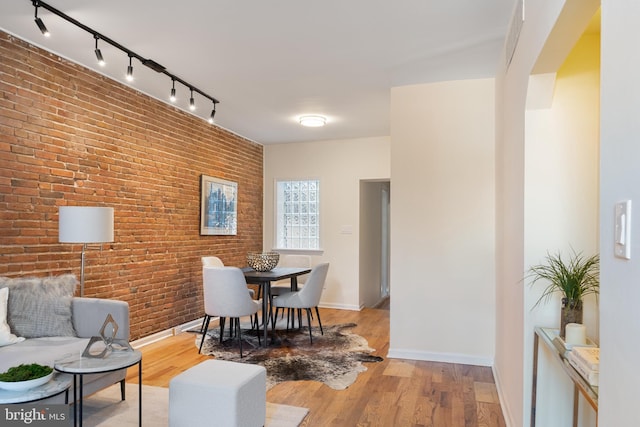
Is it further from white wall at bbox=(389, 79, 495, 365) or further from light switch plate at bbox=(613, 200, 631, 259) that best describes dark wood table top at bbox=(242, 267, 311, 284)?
light switch plate at bbox=(613, 200, 631, 259)

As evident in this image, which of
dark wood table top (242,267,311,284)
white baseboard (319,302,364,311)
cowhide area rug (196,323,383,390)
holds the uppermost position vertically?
dark wood table top (242,267,311,284)

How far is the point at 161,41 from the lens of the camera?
10.5 ft

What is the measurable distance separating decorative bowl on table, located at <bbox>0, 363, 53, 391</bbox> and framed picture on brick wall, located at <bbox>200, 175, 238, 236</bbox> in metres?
3.33

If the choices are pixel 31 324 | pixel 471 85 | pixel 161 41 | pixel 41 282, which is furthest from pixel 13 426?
pixel 471 85

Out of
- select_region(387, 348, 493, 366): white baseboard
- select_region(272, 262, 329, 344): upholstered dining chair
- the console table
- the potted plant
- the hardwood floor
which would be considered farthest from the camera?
select_region(272, 262, 329, 344): upholstered dining chair

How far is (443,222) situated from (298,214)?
342 centimetres

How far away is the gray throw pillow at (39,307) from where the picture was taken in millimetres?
2830

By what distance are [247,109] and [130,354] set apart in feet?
11.0

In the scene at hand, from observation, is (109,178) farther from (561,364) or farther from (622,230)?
(622,230)

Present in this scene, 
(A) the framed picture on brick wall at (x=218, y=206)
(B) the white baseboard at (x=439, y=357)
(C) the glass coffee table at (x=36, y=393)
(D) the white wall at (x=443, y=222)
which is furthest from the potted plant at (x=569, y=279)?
(A) the framed picture on brick wall at (x=218, y=206)

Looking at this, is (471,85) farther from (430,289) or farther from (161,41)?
(161,41)

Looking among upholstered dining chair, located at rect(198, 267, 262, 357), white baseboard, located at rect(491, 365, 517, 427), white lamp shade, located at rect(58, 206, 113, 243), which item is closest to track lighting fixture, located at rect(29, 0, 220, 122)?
white lamp shade, located at rect(58, 206, 113, 243)

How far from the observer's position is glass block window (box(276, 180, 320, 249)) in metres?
6.91

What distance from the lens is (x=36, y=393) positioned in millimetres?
1961
